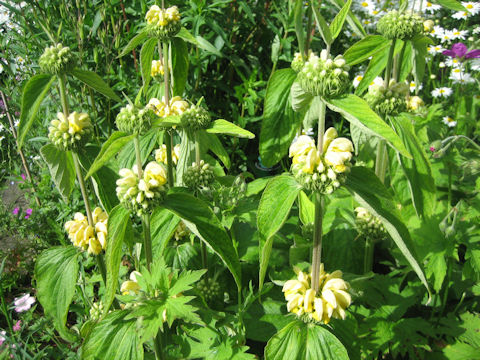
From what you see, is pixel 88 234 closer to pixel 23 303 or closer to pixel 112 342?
pixel 112 342

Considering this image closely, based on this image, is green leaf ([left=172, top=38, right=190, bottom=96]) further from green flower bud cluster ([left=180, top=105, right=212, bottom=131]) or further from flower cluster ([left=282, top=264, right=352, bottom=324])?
flower cluster ([left=282, top=264, right=352, bottom=324])

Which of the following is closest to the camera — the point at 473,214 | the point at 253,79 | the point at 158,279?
the point at 158,279

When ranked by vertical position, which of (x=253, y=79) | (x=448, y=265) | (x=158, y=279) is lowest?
(x=448, y=265)

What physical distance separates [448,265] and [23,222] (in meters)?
2.41

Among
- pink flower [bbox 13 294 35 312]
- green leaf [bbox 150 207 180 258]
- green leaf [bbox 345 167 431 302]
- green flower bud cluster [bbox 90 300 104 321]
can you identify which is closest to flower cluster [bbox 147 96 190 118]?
green leaf [bbox 150 207 180 258]

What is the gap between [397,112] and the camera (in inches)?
58.7

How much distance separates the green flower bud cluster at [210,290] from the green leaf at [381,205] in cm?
81

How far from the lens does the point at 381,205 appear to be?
1.03 m

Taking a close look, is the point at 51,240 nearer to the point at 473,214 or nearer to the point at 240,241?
the point at 240,241

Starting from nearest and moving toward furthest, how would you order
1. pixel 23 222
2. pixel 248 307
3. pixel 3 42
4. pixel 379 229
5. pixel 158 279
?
pixel 158 279
pixel 248 307
pixel 379 229
pixel 3 42
pixel 23 222

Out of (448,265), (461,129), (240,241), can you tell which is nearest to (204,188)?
(240,241)

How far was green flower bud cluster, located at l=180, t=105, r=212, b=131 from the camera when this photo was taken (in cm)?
149

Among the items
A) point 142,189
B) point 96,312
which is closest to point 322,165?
point 142,189

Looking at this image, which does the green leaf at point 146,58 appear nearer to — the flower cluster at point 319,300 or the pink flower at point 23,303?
the flower cluster at point 319,300
